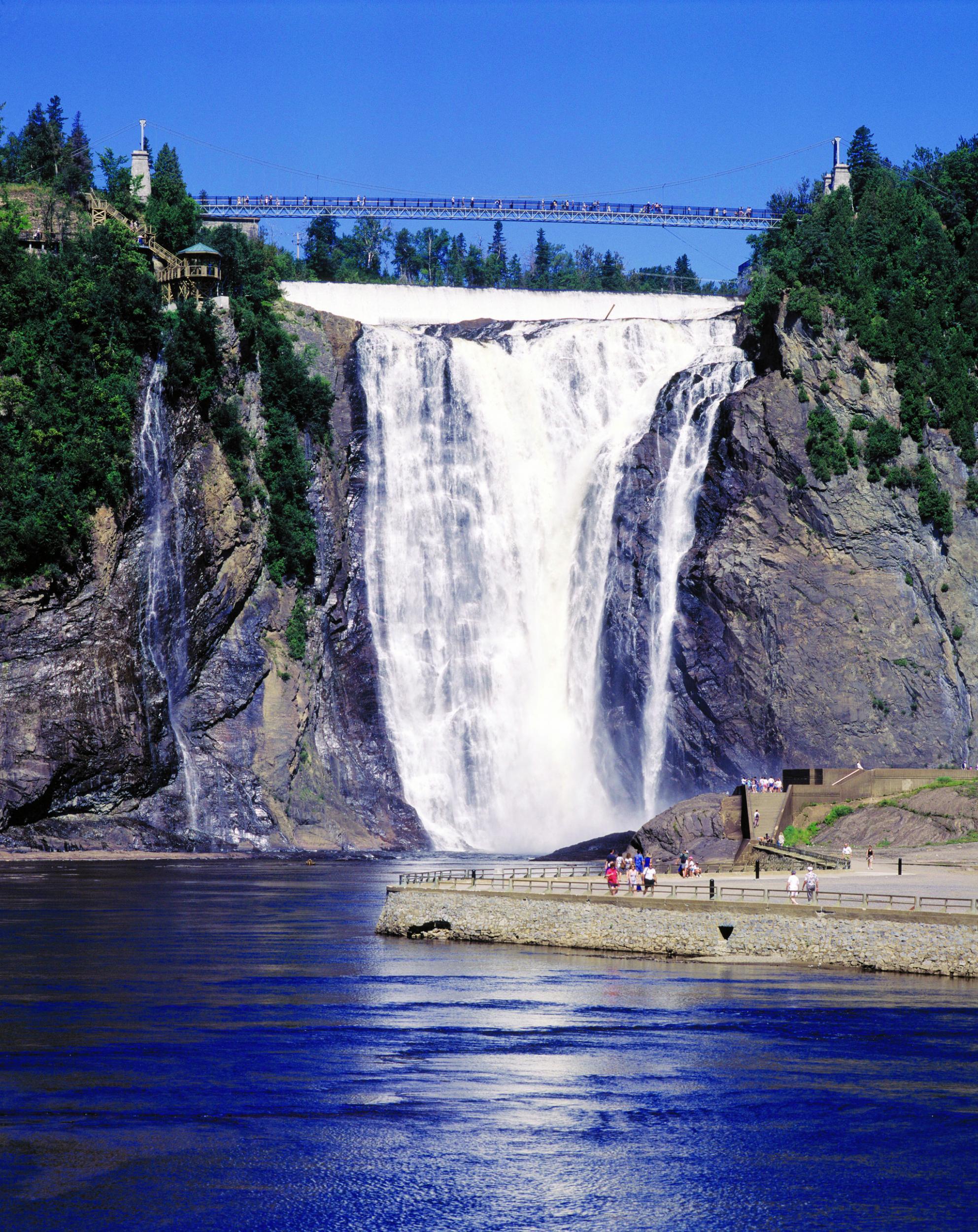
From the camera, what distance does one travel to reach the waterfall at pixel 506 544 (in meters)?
96.4

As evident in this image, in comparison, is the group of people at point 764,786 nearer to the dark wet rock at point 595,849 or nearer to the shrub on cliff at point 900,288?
the dark wet rock at point 595,849

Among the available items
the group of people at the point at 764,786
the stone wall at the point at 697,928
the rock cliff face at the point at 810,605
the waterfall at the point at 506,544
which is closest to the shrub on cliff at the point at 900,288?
the rock cliff face at the point at 810,605

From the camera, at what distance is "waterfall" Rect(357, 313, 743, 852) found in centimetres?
9638

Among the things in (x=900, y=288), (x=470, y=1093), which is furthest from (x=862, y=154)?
(x=470, y=1093)

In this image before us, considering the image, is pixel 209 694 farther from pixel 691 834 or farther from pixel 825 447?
pixel 825 447

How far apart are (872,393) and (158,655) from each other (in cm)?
4501

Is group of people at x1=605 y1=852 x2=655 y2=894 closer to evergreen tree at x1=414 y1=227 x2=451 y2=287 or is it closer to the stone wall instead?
the stone wall

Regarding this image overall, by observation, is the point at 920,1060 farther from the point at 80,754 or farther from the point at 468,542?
the point at 468,542

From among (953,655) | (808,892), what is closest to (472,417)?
(953,655)

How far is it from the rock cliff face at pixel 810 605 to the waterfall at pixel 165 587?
2642cm

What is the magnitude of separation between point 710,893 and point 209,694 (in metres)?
48.3

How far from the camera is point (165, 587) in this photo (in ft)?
293

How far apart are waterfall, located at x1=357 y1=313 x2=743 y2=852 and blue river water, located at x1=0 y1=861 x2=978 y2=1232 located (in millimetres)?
48442

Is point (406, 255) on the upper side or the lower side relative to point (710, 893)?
upper
